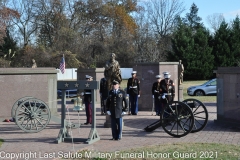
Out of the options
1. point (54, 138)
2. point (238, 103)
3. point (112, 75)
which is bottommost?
point (54, 138)

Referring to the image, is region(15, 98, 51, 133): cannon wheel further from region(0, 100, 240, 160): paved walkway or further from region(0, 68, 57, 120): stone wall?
region(0, 68, 57, 120): stone wall

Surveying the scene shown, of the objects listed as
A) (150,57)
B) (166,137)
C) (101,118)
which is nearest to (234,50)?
(150,57)

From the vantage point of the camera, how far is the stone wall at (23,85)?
47.1 ft

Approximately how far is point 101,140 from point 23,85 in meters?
5.34

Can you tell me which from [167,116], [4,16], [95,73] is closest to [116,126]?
[167,116]

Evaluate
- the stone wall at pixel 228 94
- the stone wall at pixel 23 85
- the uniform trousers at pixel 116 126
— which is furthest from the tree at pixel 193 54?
the uniform trousers at pixel 116 126

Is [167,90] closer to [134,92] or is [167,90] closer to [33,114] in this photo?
[134,92]

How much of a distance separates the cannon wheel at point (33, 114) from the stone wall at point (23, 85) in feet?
9.13

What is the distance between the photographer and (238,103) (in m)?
12.0

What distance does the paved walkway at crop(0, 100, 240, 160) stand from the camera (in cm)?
916

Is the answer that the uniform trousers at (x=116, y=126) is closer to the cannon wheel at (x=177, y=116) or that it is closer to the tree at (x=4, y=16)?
the cannon wheel at (x=177, y=116)

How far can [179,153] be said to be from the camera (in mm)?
8320

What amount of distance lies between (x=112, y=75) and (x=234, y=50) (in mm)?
42133

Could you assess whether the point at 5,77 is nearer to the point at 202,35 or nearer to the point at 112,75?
the point at 112,75
